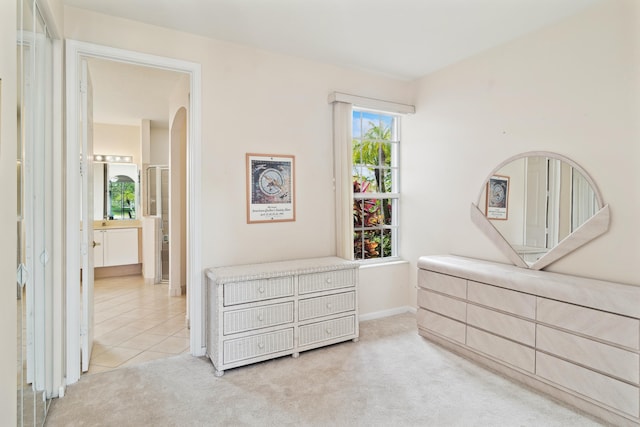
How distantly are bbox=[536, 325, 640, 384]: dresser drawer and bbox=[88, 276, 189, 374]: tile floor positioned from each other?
9.06 ft

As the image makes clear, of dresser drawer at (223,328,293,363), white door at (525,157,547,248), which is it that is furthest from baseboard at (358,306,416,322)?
white door at (525,157,547,248)

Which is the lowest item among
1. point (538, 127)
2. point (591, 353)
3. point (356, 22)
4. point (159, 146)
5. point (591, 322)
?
point (591, 353)

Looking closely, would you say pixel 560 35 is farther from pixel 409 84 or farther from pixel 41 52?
pixel 41 52

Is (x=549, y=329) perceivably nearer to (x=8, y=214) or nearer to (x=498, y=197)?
(x=498, y=197)

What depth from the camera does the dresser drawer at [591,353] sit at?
6.31 ft

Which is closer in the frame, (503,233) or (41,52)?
(41,52)

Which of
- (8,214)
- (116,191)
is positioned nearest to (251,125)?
(8,214)

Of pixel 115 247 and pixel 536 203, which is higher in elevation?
pixel 536 203

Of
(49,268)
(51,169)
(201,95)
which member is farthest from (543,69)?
(49,268)

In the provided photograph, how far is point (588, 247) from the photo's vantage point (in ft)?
7.97

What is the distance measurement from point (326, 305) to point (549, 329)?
1.62m

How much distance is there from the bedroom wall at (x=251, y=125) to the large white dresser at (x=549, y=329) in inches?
44.7

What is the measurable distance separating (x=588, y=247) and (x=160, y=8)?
342 cm

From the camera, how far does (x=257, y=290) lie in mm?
2699
